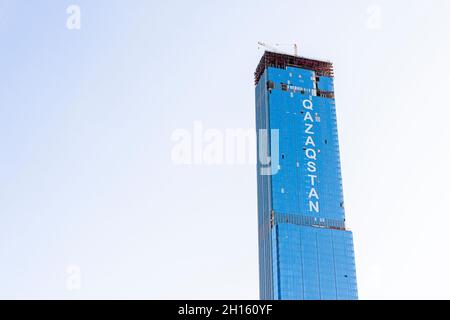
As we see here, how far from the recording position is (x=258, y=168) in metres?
180

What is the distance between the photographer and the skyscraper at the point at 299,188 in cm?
15975

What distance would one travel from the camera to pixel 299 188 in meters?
170

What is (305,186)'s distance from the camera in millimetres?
170625

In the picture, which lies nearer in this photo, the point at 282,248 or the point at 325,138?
the point at 282,248

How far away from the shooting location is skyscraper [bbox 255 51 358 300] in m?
160
